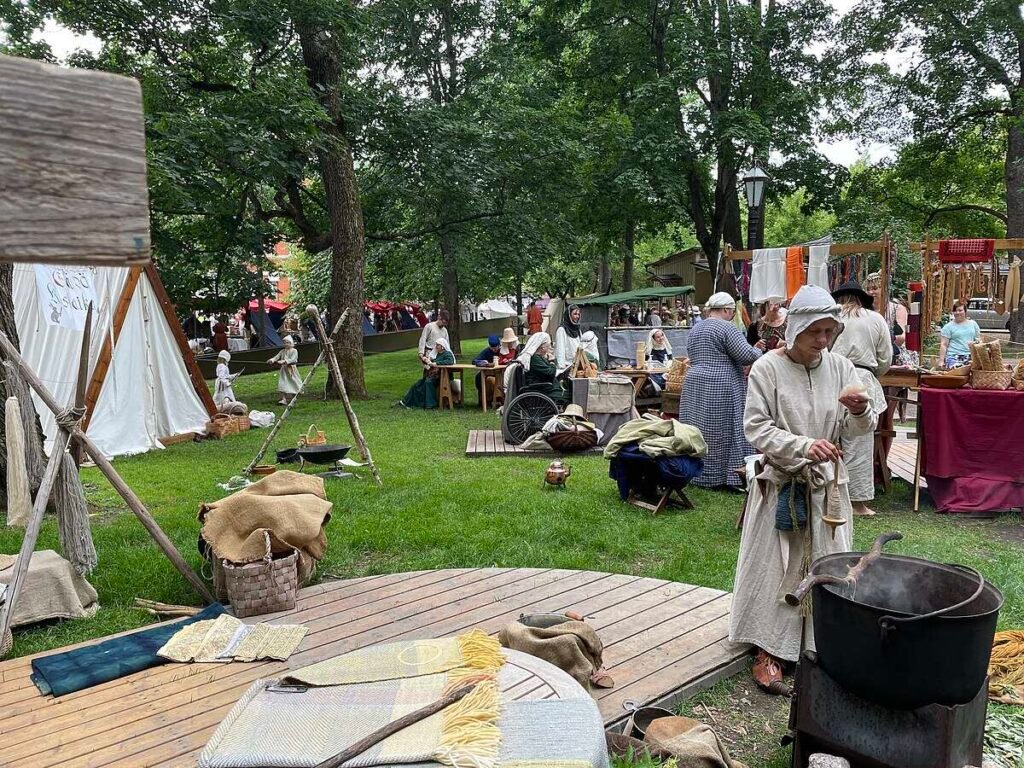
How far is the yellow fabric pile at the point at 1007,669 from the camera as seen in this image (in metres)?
3.21

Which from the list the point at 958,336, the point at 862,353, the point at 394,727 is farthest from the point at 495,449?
the point at 394,727

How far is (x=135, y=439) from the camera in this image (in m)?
9.97

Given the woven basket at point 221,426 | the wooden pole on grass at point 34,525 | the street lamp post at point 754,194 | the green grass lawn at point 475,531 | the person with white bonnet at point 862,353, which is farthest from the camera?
the woven basket at point 221,426

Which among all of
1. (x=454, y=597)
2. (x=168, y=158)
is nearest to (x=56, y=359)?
(x=168, y=158)

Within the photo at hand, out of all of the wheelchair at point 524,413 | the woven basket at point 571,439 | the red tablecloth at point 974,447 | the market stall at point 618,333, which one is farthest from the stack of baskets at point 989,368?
the market stall at point 618,333

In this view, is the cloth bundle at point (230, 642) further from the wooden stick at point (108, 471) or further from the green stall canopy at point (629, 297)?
the green stall canopy at point (629, 297)

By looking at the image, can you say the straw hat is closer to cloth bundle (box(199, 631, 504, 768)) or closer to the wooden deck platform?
the wooden deck platform

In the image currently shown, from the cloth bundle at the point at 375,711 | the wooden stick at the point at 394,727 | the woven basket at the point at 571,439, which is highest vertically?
the wooden stick at the point at 394,727

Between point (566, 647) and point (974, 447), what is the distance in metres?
4.94

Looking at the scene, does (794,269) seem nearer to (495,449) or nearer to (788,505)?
(495,449)

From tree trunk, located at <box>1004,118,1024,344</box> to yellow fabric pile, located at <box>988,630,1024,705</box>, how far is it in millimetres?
16312

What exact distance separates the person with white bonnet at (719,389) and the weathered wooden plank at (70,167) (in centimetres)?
647

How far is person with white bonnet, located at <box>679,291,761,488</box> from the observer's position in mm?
6910

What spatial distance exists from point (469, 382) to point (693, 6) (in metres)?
10.6
